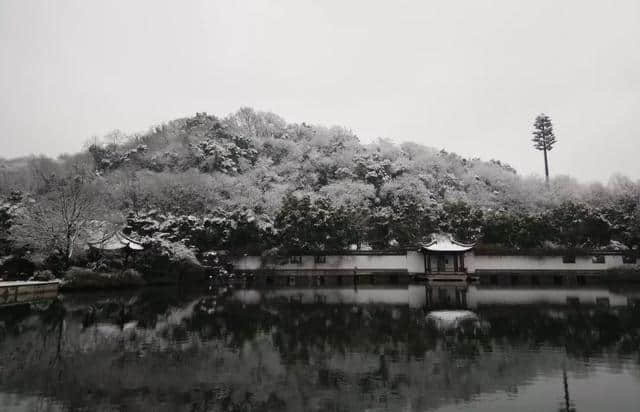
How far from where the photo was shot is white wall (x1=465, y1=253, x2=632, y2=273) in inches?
1163

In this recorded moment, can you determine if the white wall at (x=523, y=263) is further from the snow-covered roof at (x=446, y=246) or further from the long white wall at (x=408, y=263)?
the snow-covered roof at (x=446, y=246)

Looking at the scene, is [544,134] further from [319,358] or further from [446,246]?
[319,358]

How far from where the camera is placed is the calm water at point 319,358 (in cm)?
679

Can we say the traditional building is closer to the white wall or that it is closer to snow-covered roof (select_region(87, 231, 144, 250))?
the white wall

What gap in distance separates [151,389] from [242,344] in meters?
3.48

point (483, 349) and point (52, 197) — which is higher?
point (52, 197)

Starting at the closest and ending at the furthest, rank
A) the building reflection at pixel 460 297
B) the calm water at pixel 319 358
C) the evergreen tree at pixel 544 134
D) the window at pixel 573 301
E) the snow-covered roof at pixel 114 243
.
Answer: the calm water at pixel 319 358
the window at pixel 573 301
the building reflection at pixel 460 297
the snow-covered roof at pixel 114 243
the evergreen tree at pixel 544 134

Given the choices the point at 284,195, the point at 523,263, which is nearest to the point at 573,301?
the point at 523,263

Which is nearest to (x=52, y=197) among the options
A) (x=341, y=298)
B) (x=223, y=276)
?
(x=223, y=276)

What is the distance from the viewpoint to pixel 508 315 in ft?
48.1

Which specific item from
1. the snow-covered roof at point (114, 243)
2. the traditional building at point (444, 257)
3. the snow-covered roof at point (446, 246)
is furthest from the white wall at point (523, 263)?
the snow-covered roof at point (114, 243)

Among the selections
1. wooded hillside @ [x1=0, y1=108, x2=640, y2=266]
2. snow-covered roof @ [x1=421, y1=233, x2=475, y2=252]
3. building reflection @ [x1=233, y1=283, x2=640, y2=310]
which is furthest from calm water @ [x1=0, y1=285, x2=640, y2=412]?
wooded hillside @ [x1=0, y1=108, x2=640, y2=266]

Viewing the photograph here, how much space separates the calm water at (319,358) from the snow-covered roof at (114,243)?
8407 millimetres

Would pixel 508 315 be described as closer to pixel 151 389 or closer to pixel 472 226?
pixel 151 389
